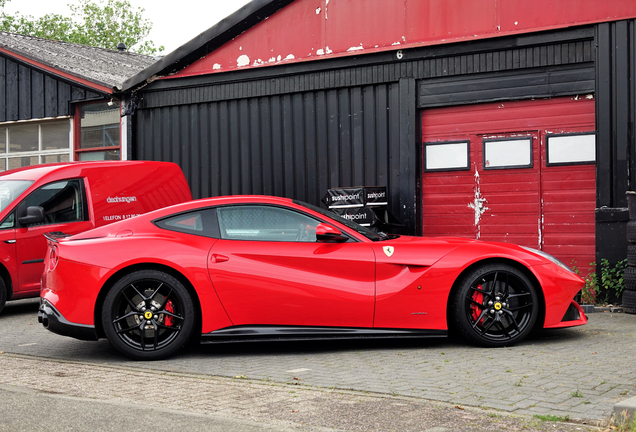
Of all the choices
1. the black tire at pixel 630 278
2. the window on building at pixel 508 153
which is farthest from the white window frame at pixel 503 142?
the black tire at pixel 630 278

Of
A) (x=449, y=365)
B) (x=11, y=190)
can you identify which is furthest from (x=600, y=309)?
(x=11, y=190)

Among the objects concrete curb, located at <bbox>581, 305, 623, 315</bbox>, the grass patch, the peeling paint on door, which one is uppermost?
the peeling paint on door

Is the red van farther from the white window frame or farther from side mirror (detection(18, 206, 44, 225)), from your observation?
the white window frame

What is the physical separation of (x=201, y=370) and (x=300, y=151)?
6925 mm

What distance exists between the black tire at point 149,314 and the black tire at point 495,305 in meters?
2.30

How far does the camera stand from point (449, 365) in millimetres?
5477

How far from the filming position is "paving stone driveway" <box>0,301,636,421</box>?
4.46 m

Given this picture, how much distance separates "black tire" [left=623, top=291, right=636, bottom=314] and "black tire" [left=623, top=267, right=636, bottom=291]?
58 millimetres

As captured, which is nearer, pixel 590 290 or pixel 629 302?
pixel 629 302

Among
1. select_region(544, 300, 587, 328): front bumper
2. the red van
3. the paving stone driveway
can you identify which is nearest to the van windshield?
the red van

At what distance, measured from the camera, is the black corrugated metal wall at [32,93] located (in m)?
15.4

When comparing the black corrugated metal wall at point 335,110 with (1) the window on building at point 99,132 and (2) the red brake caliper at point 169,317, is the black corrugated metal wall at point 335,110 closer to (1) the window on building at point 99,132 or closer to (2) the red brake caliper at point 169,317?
(1) the window on building at point 99,132

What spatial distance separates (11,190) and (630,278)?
7.71 m

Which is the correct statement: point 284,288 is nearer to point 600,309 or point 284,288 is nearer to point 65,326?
point 65,326
